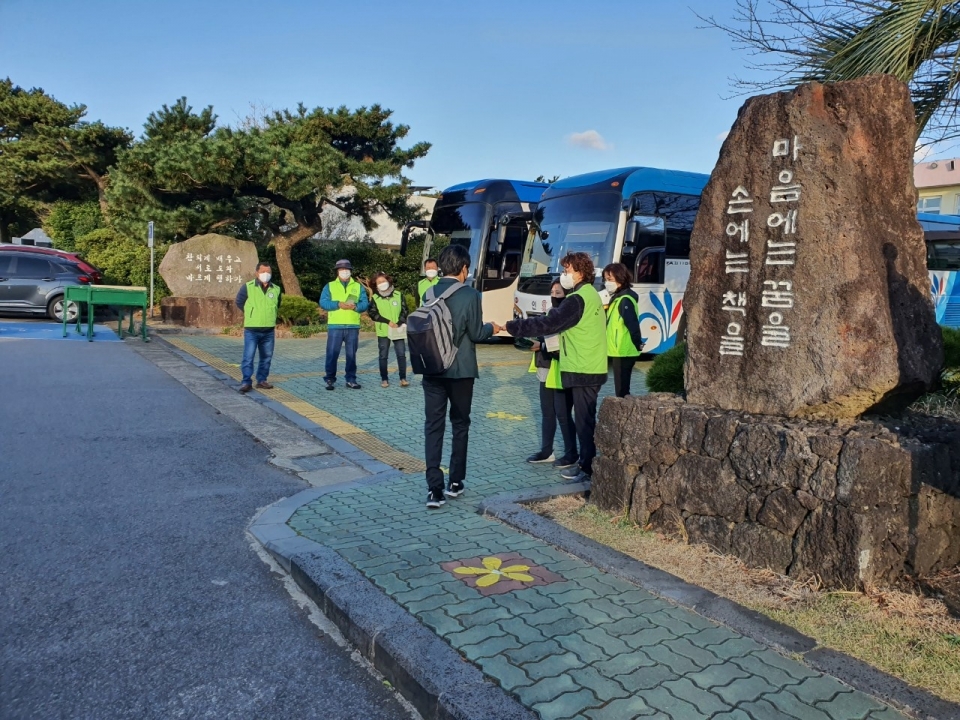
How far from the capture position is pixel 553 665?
308cm

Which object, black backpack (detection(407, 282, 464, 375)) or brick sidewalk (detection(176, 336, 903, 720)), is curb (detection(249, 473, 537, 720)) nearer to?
brick sidewalk (detection(176, 336, 903, 720))

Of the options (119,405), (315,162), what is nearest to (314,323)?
(315,162)

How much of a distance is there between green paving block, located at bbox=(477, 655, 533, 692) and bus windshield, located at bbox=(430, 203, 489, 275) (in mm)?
12752

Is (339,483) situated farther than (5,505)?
Yes

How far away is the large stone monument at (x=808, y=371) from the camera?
12.2 feet

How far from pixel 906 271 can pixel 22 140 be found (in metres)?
30.6

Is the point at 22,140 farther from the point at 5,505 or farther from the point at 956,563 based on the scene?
the point at 956,563

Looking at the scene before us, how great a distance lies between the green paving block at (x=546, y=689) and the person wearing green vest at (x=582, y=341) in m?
2.71

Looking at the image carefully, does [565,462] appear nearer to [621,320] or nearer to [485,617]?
[621,320]

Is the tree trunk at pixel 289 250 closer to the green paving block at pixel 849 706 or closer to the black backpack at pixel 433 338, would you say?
the black backpack at pixel 433 338

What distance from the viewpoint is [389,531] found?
4809 millimetres

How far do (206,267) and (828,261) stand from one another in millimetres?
16883

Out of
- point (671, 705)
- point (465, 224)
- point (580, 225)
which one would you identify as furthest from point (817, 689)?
point (465, 224)

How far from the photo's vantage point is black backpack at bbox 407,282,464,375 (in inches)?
203
